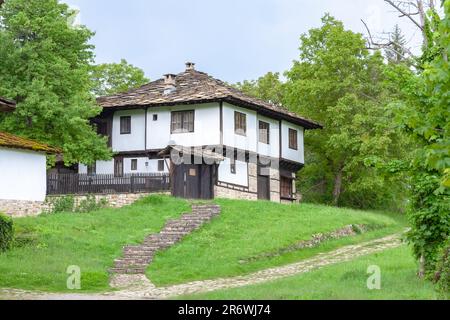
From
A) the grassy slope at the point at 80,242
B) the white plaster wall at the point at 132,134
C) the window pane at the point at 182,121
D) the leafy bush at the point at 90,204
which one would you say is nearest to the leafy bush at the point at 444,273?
the grassy slope at the point at 80,242

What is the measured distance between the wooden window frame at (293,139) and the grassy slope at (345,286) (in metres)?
22.6

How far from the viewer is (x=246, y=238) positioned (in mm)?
30922

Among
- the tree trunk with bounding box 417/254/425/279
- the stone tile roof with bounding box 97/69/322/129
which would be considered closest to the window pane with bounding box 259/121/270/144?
the stone tile roof with bounding box 97/69/322/129

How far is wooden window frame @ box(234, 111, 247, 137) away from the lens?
4431 centimetres

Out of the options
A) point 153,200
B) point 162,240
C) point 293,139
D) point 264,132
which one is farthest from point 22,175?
point 293,139

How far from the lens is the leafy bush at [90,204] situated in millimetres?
37688

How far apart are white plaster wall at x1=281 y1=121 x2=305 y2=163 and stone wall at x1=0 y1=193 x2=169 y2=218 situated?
11.3m

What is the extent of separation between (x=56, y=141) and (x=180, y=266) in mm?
14771

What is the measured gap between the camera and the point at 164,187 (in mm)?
40531

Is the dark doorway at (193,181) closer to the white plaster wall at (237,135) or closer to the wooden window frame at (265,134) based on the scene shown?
the white plaster wall at (237,135)

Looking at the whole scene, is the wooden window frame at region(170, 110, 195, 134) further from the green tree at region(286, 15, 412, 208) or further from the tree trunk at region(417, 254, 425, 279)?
the tree trunk at region(417, 254, 425, 279)

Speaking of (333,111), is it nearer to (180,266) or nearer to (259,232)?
(259,232)

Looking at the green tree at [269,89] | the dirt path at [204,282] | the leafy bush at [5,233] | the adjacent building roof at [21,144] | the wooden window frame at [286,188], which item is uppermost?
the green tree at [269,89]
